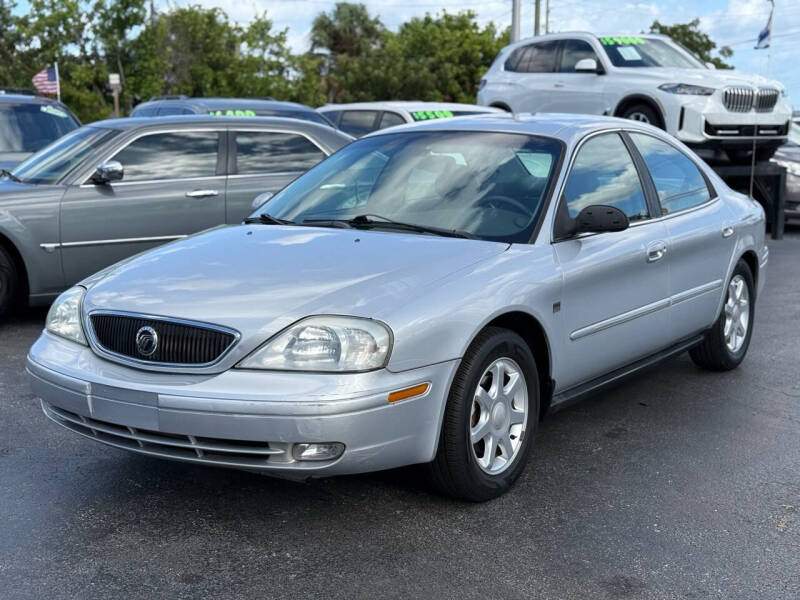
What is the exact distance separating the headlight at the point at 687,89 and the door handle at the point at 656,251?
24.2 ft

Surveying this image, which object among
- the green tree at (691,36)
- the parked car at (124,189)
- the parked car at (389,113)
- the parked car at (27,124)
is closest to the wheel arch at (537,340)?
the parked car at (124,189)

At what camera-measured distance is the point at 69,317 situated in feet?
13.6

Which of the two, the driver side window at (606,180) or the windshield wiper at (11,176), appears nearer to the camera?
the driver side window at (606,180)

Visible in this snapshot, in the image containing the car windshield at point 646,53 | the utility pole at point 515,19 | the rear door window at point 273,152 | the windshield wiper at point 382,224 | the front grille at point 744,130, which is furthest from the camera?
the utility pole at point 515,19

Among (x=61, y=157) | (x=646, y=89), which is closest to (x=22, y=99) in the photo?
(x=61, y=157)

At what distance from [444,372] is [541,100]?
11.4 m

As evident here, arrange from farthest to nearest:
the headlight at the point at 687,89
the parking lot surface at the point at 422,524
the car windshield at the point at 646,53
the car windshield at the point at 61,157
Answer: the car windshield at the point at 646,53
the headlight at the point at 687,89
the car windshield at the point at 61,157
the parking lot surface at the point at 422,524

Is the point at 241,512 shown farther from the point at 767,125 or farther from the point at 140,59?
the point at 140,59

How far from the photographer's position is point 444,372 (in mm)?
3771

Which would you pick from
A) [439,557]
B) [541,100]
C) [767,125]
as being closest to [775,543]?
[439,557]

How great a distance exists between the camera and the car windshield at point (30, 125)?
1062 cm

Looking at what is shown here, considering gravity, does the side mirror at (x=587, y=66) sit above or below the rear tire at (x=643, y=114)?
above

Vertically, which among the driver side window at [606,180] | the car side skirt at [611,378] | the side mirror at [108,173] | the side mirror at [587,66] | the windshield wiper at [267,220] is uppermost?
the side mirror at [587,66]

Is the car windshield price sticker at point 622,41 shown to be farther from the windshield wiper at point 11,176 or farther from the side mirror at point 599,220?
the side mirror at point 599,220
